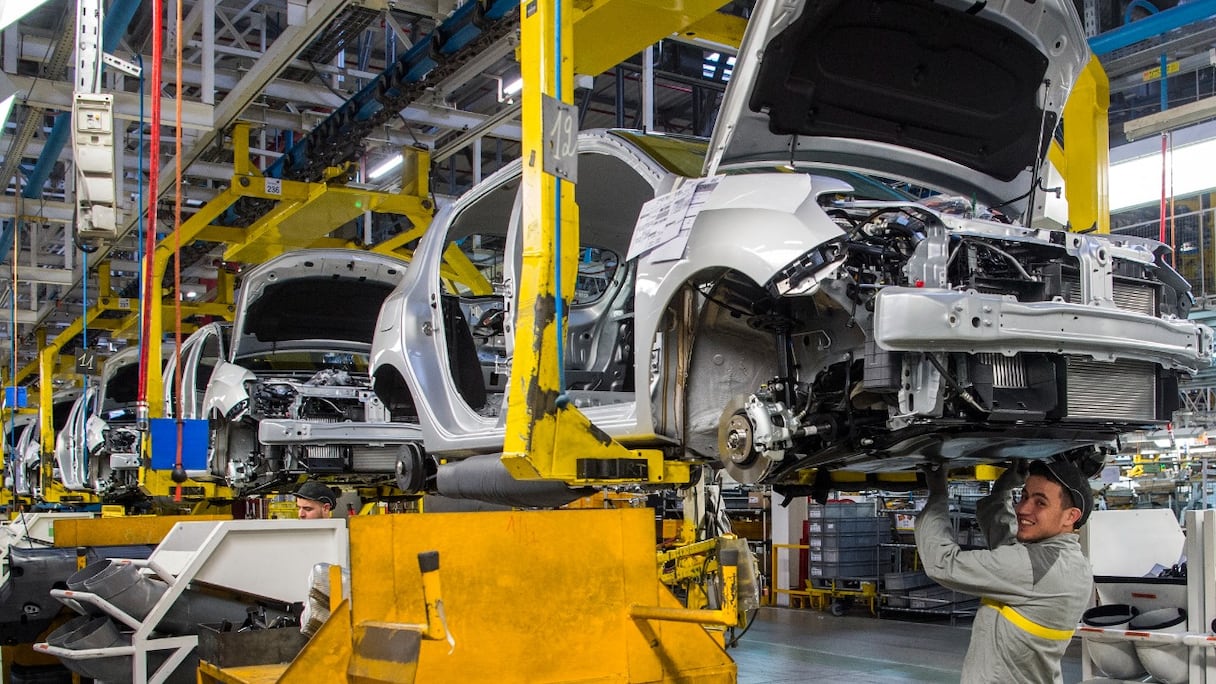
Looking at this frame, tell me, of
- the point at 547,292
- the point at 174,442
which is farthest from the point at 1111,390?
the point at 174,442

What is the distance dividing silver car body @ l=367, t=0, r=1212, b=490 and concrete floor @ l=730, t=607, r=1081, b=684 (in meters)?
4.45

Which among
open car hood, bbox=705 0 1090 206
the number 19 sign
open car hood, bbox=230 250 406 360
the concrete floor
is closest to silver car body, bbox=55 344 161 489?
open car hood, bbox=230 250 406 360

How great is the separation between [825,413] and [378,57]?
10793 mm

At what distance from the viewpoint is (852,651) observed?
958 cm

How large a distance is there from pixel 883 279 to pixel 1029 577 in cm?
89

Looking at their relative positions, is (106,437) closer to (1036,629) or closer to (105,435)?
(105,435)

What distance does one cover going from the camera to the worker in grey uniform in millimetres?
3096

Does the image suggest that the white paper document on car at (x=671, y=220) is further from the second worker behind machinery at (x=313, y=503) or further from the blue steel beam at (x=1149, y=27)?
the blue steel beam at (x=1149, y=27)

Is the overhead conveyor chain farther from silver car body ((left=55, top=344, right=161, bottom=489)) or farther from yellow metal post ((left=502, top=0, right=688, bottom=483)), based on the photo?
silver car body ((left=55, top=344, right=161, bottom=489))

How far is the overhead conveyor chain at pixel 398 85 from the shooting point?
6535 millimetres

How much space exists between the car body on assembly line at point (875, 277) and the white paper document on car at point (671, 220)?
1 centimetres

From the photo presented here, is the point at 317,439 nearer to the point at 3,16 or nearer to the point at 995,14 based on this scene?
the point at 3,16

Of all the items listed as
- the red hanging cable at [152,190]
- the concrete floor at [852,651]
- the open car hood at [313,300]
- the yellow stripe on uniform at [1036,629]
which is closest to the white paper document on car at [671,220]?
the yellow stripe on uniform at [1036,629]

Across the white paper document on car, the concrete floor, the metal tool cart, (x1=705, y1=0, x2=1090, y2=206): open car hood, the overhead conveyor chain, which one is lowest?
the concrete floor
